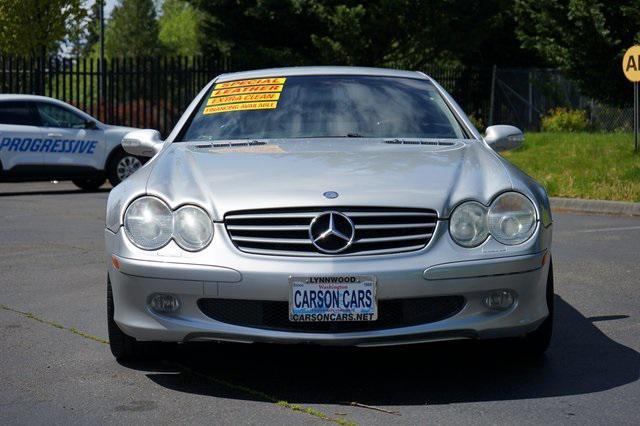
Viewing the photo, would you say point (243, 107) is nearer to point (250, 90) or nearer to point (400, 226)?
point (250, 90)

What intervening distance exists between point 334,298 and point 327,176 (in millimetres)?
629

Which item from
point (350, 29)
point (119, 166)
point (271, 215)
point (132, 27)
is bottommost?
point (119, 166)

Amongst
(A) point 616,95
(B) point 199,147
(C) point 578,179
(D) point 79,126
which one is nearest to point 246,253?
(B) point 199,147

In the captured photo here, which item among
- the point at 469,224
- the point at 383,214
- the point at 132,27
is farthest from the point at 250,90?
the point at 132,27

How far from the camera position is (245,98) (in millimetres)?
6957

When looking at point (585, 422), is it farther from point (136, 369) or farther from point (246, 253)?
point (136, 369)

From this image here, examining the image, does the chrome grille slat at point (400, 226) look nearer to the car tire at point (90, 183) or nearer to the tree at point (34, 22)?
the car tire at point (90, 183)

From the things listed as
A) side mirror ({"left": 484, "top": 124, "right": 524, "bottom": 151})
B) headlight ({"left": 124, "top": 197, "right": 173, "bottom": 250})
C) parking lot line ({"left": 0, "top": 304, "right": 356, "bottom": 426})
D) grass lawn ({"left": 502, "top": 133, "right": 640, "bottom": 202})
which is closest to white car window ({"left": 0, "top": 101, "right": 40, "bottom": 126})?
grass lawn ({"left": 502, "top": 133, "right": 640, "bottom": 202})

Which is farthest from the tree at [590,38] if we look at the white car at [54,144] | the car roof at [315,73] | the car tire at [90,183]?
the car roof at [315,73]

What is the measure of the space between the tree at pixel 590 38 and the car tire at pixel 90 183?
996 centimetres

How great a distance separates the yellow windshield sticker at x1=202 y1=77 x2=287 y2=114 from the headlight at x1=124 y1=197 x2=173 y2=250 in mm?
1561

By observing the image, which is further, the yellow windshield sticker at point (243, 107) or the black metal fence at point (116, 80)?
the black metal fence at point (116, 80)

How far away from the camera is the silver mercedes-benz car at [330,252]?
5.10m

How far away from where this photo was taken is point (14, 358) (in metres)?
6.12
